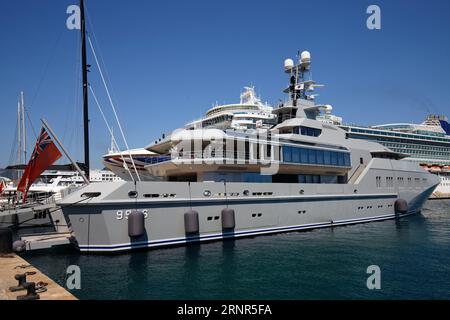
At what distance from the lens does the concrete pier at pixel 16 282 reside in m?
8.05

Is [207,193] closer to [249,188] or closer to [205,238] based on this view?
[205,238]

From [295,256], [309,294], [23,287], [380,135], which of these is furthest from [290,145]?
[380,135]

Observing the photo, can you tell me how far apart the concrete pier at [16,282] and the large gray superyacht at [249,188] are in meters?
3.56

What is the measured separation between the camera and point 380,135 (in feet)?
283

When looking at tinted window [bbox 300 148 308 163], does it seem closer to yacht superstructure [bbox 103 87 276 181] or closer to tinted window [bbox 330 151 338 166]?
tinted window [bbox 330 151 338 166]

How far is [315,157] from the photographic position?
75.8 feet

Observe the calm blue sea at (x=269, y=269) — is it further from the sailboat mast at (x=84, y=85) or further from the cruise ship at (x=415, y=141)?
the cruise ship at (x=415, y=141)

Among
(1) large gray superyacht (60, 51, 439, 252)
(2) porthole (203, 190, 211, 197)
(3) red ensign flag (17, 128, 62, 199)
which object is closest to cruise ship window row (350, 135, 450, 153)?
(1) large gray superyacht (60, 51, 439, 252)

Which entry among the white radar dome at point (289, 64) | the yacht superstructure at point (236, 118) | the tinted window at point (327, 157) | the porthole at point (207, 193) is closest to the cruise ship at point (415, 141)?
the yacht superstructure at point (236, 118)

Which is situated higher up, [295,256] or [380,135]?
[380,135]

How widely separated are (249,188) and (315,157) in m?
6.90

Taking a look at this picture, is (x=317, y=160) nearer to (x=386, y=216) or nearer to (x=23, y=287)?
(x=386, y=216)

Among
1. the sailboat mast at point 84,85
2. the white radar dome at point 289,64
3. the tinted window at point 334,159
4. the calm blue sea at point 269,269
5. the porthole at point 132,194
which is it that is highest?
the white radar dome at point 289,64

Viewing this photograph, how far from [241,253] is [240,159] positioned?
582cm
